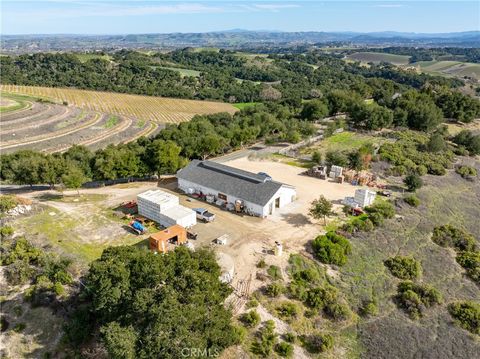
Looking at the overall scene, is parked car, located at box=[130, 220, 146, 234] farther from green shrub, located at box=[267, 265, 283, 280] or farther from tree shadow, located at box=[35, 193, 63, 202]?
tree shadow, located at box=[35, 193, 63, 202]

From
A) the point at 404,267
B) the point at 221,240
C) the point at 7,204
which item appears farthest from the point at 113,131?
the point at 404,267

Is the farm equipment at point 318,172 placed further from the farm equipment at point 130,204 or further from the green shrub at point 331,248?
the farm equipment at point 130,204

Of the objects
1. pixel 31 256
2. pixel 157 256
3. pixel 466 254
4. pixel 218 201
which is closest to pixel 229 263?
pixel 157 256

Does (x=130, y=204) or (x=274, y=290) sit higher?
(x=130, y=204)

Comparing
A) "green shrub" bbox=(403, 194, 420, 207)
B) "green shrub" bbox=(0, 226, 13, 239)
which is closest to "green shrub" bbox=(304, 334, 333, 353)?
"green shrub" bbox=(403, 194, 420, 207)

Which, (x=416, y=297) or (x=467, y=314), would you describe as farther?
(x=416, y=297)

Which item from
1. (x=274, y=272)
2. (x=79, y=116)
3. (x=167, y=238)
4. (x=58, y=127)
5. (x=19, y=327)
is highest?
(x=167, y=238)

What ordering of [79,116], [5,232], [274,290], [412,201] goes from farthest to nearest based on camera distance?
[79,116]
[412,201]
[5,232]
[274,290]

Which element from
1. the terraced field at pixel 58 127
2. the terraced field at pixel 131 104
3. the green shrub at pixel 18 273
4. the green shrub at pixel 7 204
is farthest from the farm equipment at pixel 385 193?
the terraced field at pixel 131 104

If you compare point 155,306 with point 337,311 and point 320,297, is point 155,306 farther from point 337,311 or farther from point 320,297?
point 337,311
